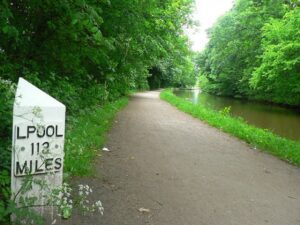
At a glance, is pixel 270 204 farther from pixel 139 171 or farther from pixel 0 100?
pixel 0 100

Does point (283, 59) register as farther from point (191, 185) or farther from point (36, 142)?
point (36, 142)

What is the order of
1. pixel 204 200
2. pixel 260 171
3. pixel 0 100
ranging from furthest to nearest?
pixel 260 171, pixel 204 200, pixel 0 100

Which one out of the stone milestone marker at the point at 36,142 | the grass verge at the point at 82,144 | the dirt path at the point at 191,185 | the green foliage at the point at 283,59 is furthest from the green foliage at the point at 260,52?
the stone milestone marker at the point at 36,142

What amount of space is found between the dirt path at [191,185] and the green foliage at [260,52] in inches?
243

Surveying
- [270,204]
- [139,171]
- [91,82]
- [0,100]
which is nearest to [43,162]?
[0,100]

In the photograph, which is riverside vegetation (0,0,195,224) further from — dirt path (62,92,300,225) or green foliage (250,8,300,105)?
green foliage (250,8,300,105)

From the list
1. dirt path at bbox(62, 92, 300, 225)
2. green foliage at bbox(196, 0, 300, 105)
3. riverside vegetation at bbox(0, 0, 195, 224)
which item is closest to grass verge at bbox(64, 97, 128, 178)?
riverside vegetation at bbox(0, 0, 195, 224)

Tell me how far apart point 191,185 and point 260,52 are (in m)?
34.0

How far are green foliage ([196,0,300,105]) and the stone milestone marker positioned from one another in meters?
9.88

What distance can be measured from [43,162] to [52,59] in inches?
167

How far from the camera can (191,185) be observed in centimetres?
552

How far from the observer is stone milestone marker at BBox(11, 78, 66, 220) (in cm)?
297

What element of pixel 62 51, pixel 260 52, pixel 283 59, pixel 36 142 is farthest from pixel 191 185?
pixel 260 52

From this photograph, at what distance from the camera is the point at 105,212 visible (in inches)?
163
